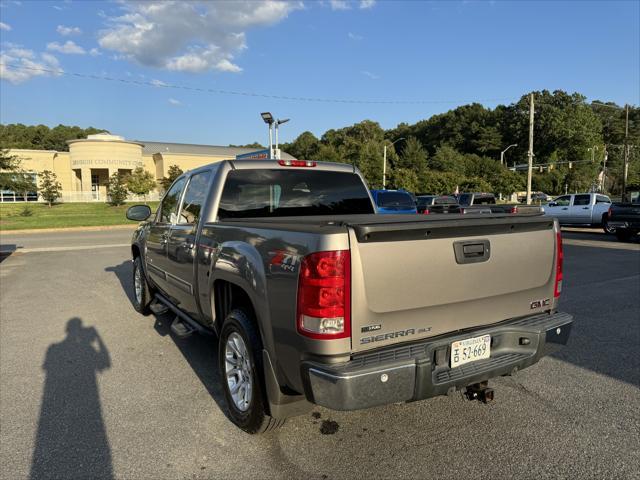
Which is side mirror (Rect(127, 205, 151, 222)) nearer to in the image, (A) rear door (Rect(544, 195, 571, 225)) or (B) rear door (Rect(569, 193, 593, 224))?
(A) rear door (Rect(544, 195, 571, 225))

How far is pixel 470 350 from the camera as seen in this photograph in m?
2.72

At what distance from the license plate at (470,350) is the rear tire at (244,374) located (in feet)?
3.89

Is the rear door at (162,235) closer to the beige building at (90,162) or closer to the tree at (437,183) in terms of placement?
the tree at (437,183)

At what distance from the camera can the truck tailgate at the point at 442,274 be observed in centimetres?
241

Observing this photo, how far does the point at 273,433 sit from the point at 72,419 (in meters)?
1.54

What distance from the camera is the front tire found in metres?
6.12

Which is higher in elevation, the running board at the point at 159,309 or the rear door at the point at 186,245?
the rear door at the point at 186,245

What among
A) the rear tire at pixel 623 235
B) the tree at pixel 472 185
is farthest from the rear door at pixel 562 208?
the tree at pixel 472 185

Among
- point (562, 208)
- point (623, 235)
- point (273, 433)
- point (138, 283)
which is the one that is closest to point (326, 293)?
point (273, 433)

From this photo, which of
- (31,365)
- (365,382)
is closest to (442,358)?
(365,382)

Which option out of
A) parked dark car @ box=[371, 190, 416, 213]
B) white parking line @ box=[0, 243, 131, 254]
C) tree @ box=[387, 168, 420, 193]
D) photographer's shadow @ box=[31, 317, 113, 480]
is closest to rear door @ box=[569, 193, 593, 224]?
parked dark car @ box=[371, 190, 416, 213]

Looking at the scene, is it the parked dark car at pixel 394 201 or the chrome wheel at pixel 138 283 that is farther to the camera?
the parked dark car at pixel 394 201

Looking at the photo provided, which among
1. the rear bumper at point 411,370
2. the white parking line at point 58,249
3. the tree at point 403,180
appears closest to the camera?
the rear bumper at point 411,370

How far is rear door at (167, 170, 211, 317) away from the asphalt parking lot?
69cm
